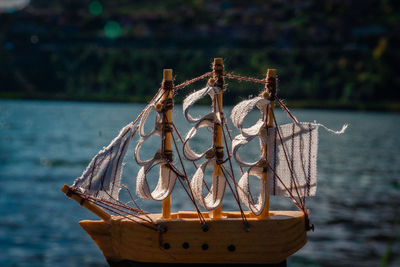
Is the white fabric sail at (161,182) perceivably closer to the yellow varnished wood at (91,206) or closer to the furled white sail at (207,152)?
the furled white sail at (207,152)

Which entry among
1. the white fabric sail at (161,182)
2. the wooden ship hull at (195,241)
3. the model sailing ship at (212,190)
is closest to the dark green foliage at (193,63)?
the model sailing ship at (212,190)

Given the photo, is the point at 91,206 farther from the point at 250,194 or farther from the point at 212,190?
the point at 250,194

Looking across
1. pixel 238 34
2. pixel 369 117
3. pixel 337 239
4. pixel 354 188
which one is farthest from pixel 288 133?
pixel 238 34

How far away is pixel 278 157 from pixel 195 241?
2252 millimetres

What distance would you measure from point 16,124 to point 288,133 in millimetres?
109119

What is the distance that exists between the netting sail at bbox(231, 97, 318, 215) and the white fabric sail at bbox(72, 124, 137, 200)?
2.01 metres

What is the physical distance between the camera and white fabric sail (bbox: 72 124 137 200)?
1166 centimetres

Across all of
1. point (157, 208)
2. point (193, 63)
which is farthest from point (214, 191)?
point (193, 63)

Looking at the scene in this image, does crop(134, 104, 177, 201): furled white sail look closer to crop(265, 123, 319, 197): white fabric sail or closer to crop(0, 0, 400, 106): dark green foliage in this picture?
crop(265, 123, 319, 197): white fabric sail

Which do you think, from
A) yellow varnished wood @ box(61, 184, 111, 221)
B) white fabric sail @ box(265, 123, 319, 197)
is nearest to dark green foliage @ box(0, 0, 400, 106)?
white fabric sail @ box(265, 123, 319, 197)

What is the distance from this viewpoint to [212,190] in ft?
38.2

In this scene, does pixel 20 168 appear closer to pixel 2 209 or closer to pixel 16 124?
pixel 2 209

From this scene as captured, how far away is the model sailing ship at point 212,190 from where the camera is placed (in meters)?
11.1

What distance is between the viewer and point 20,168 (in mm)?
51406
